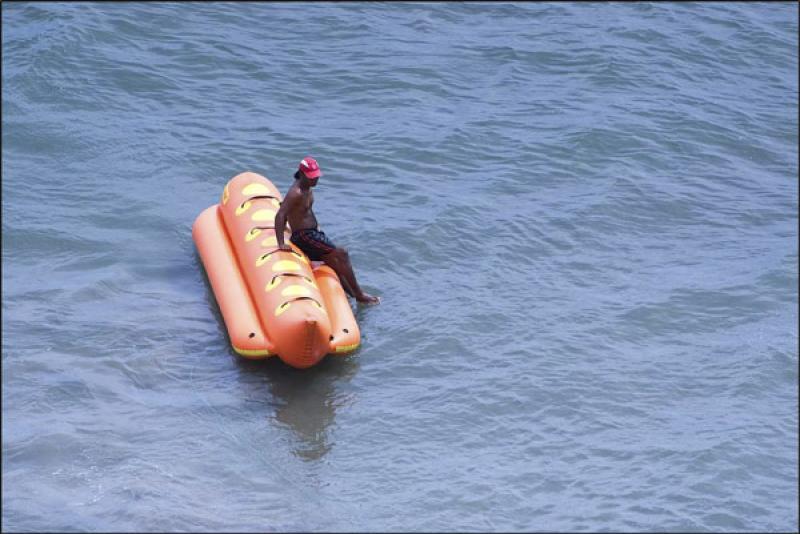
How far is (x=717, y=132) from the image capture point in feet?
48.1

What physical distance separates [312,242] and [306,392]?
4.99 feet

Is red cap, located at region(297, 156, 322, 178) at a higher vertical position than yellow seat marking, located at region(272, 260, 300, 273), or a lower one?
higher

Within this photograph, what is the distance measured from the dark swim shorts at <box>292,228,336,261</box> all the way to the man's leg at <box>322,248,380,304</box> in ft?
0.21

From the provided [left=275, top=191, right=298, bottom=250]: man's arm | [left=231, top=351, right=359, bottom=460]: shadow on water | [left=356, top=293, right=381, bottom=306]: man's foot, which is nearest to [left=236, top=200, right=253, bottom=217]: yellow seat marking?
[left=275, top=191, right=298, bottom=250]: man's arm

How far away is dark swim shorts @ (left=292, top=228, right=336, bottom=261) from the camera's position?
403 inches

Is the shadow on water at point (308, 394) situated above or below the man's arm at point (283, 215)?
below

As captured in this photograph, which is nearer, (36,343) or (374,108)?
(36,343)

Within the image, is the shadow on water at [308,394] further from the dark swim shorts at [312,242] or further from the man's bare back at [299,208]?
the man's bare back at [299,208]

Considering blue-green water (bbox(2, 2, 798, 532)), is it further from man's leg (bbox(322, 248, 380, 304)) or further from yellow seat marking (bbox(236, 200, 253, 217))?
yellow seat marking (bbox(236, 200, 253, 217))

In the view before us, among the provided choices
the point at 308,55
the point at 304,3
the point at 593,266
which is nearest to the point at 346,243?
the point at 593,266

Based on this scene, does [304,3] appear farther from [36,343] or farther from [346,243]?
[36,343]

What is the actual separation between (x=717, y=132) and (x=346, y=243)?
5.58 metres

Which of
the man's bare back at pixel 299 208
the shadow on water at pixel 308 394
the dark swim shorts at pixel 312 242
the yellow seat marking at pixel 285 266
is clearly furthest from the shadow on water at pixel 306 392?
the man's bare back at pixel 299 208

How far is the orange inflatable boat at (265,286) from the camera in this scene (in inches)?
365
